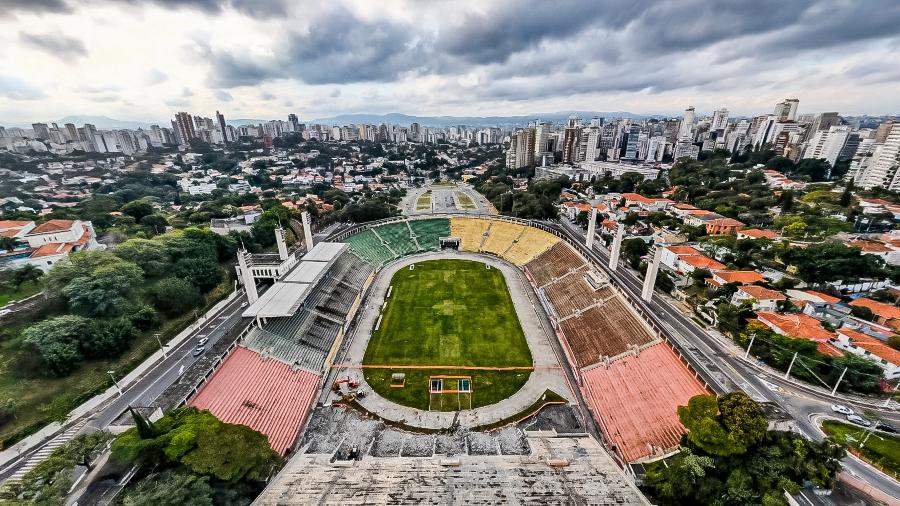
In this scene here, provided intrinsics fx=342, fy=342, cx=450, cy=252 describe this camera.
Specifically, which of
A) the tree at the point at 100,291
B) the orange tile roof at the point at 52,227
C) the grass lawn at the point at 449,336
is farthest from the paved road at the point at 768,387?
the orange tile roof at the point at 52,227

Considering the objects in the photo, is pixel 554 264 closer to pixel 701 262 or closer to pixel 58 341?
pixel 701 262

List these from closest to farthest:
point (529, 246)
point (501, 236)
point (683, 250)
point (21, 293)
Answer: point (21, 293) → point (683, 250) → point (529, 246) → point (501, 236)

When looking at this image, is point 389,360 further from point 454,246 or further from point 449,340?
point 454,246

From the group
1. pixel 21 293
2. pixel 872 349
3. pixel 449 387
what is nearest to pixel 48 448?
pixel 21 293

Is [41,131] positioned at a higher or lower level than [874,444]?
higher

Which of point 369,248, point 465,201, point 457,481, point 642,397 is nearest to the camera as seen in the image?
point 457,481

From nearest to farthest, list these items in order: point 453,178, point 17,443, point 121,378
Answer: point 17,443, point 121,378, point 453,178

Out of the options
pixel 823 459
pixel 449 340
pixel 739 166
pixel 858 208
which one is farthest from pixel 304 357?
pixel 739 166
